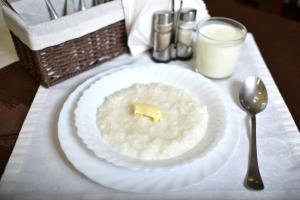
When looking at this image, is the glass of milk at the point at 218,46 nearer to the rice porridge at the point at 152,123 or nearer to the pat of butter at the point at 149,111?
the rice porridge at the point at 152,123

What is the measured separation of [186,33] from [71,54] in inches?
13.6

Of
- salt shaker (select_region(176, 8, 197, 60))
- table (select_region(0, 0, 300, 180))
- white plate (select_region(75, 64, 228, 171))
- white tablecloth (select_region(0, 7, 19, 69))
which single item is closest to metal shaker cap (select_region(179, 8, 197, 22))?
salt shaker (select_region(176, 8, 197, 60))

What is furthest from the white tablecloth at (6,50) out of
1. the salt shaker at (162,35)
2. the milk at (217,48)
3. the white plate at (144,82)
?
the milk at (217,48)

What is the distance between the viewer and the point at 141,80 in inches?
32.3

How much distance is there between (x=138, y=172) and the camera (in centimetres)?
58

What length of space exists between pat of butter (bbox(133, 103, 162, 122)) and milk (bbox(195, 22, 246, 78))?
250 mm

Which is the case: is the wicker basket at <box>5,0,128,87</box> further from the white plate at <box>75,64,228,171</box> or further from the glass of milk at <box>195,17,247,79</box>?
the glass of milk at <box>195,17,247,79</box>

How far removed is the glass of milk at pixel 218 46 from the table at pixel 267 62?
0.57 ft

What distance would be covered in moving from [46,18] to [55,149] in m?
0.43

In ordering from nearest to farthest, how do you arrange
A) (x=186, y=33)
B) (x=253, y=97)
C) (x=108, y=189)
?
(x=108, y=189) → (x=253, y=97) → (x=186, y=33)

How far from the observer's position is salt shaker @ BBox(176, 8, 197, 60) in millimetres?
836

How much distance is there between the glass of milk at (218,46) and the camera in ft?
2.61

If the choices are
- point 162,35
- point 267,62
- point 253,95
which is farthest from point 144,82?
point 267,62

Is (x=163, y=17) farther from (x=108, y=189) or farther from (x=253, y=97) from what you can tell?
(x=108, y=189)
